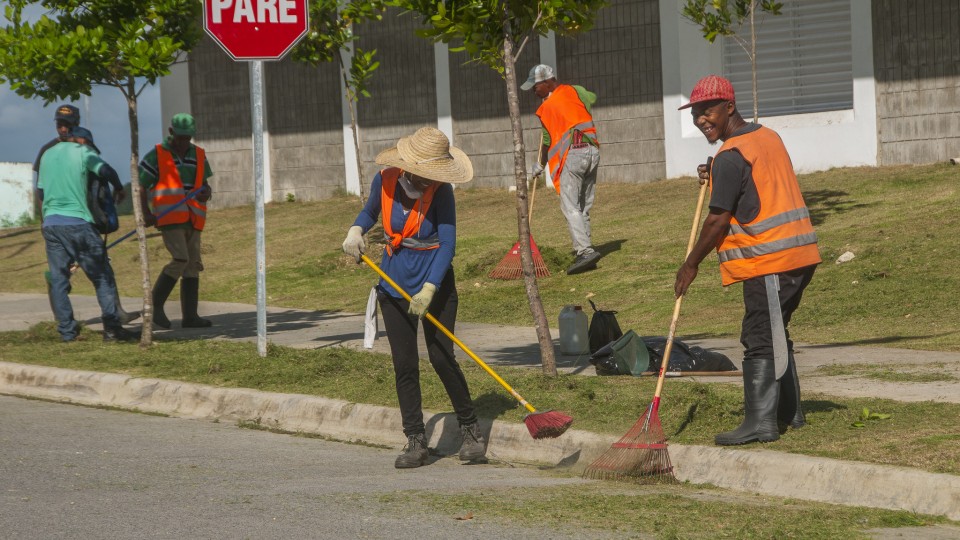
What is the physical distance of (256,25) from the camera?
10.1 metres

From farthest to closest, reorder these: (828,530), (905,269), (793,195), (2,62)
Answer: (905,269), (2,62), (793,195), (828,530)

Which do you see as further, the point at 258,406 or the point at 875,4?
the point at 875,4

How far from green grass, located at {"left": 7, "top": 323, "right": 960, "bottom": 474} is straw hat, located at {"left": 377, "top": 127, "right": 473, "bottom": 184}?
1.47 metres

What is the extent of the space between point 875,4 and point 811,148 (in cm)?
218

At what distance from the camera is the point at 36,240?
78.3 feet

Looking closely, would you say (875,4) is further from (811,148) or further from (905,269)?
(905,269)

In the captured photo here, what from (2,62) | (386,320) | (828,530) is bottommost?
(828,530)

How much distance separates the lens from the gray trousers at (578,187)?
14312 millimetres

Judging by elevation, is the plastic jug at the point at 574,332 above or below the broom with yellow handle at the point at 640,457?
above

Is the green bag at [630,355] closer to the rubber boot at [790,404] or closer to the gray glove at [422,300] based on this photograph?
the rubber boot at [790,404]

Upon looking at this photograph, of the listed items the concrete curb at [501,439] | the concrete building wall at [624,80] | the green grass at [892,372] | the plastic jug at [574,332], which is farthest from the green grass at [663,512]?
the concrete building wall at [624,80]

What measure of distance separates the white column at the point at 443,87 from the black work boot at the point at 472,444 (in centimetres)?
1570

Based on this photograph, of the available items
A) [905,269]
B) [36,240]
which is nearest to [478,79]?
[36,240]

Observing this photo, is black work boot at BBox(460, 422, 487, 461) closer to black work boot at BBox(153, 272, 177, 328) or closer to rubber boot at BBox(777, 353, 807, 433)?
rubber boot at BBox(777, 353, 807, 433)
